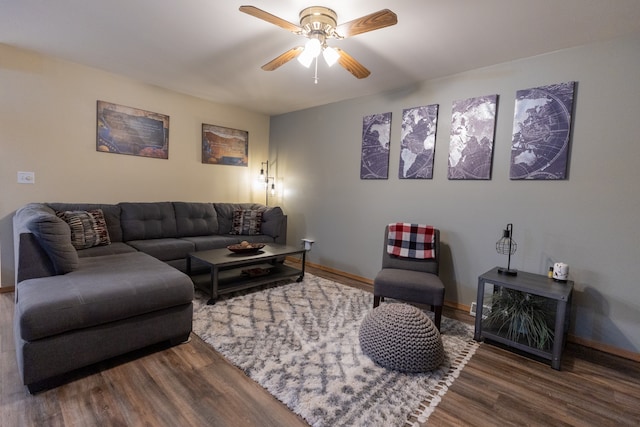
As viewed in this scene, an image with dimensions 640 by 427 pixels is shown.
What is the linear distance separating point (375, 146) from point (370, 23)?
1977 mm

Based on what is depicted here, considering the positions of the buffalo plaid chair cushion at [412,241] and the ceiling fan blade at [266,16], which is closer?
the ceiling fan blade at [266,16]

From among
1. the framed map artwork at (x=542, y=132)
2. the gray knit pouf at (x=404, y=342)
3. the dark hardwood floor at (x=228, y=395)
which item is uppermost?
the framed map artwork at (x=542, y=132)

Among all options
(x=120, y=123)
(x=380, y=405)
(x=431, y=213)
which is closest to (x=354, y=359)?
(x=380, y=405)

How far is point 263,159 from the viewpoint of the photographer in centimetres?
518

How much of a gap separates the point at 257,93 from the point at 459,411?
3878mm

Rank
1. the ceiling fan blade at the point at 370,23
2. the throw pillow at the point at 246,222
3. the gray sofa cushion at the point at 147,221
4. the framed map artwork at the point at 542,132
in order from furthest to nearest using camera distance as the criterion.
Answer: the throw pillow at the point at 246,222, the gray sofa cushion at the point at 147,221, the framed map artwork at the point at 542,132, the ceiling fan blade at the point at 370,23

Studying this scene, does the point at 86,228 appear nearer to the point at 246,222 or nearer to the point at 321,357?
the point at 246,222

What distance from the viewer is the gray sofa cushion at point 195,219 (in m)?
3.91

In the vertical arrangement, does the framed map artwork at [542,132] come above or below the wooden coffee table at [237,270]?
above

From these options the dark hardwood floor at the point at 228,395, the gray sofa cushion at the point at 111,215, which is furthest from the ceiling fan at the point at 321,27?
the gray sofa cushion at the point at 111,215

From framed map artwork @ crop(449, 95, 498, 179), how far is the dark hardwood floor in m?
1.73

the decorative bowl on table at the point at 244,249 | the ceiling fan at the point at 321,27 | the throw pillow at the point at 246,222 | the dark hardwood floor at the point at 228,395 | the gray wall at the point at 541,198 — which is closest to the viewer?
the dark hardwood floor at the point at 228,395

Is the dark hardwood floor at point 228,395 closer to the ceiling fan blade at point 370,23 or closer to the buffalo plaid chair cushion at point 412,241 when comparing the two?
the buffalo plaid chair cushion at point 412,241

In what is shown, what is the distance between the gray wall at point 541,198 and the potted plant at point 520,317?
441mm
